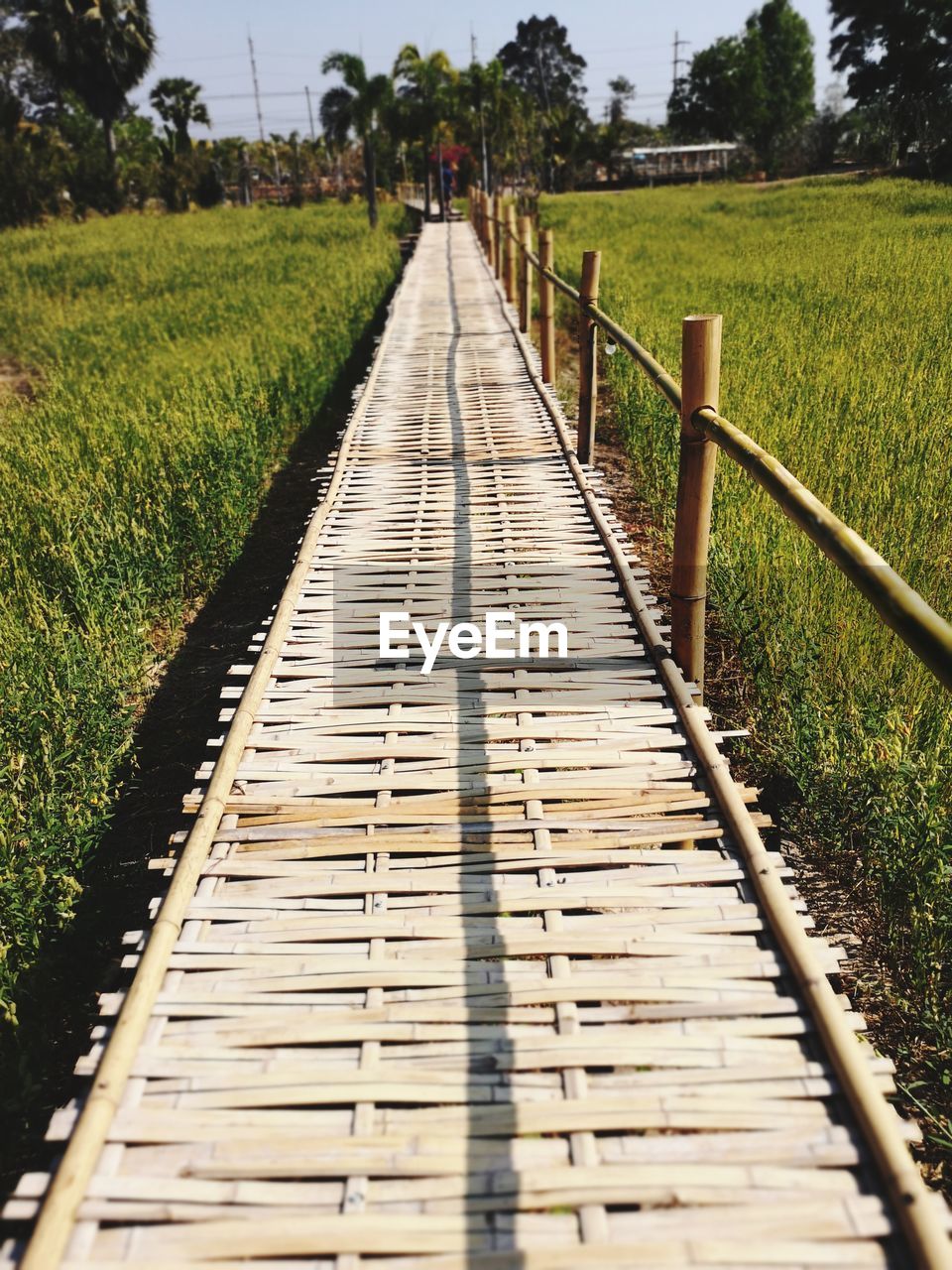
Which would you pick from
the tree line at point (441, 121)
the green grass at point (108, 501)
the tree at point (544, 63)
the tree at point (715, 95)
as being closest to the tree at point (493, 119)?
the tree line at point (441, 121)

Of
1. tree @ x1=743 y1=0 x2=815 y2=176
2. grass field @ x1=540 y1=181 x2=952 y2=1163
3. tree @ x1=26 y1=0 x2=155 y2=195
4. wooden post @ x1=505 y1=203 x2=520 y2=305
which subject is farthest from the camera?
tree @ x1=743 y1=0 x2=815 y2=176

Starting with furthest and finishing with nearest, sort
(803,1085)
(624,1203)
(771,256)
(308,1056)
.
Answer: (771,256) < (308,1056) < (803,1085) < (624,1203)

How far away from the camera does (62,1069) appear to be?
91.1 inches

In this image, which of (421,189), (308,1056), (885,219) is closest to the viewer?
(308,1056)

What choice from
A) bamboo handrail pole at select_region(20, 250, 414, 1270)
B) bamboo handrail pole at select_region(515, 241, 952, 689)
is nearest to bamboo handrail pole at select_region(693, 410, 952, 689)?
bamboo handrail pole at select_region(515, 241, 952, 689)

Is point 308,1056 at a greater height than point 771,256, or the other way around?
point 771,256

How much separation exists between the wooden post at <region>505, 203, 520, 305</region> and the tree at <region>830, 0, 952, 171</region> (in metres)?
17.1

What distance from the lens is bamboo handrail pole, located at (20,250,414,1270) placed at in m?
1.46

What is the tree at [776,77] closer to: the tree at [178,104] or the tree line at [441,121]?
the tree line at [441,121]

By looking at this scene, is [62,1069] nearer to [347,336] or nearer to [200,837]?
[200,837]

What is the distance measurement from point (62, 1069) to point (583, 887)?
1372 millimetres

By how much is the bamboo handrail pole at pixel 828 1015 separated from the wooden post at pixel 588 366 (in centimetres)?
243

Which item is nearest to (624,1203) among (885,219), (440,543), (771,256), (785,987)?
(785,987)

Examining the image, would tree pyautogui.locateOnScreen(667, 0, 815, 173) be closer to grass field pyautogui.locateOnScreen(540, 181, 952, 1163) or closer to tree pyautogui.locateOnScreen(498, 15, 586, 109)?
tree pyautogui.locateOnScreen(498, 15, 586, 109)
